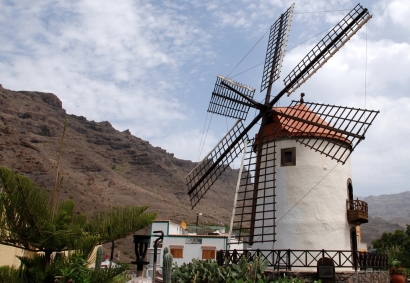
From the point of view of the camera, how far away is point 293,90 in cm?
1789

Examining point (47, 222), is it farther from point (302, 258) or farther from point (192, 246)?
point (192, 246)

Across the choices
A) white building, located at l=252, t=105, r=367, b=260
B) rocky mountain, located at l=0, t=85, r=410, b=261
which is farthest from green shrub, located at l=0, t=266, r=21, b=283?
rocky mountain, located at l=0, t=85, r=410, b=261

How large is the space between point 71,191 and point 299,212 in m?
68.3

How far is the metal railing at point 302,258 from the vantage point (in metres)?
15.3

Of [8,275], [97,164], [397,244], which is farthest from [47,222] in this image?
[97,164]

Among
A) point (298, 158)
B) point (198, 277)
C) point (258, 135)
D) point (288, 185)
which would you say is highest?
point (258, 135)

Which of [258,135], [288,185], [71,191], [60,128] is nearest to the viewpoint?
[288,185]

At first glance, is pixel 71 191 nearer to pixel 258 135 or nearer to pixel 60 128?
pixel 60 128

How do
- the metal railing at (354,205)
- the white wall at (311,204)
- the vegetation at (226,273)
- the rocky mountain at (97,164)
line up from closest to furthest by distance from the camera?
the vegetation at (226,273) < the white wall at (311,204) < the metal railing at (354,205) < the rocky mountain at (97,164)

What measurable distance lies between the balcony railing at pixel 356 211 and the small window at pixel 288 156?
2819mm

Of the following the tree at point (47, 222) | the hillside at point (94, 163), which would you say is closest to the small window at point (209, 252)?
the tree at point (47, 222)

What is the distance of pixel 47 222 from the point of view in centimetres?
741

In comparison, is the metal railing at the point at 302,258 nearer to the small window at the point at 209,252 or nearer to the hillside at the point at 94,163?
the small window at the point at 209,252

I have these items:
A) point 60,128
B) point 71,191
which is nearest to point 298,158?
point 71,191
